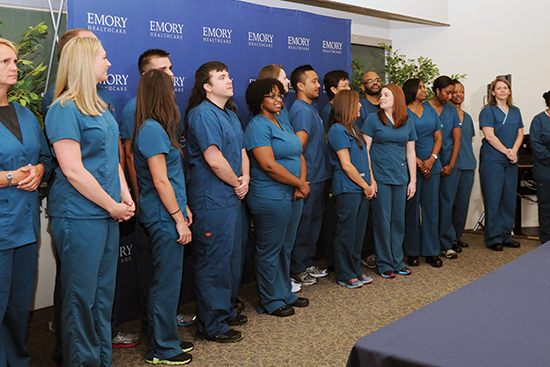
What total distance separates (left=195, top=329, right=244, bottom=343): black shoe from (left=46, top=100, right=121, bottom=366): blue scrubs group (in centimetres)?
77

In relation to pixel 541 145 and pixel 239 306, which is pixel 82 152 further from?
pixel 541 145

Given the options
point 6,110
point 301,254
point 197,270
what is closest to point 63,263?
point 6,110

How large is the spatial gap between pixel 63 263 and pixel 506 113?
13.3 feet

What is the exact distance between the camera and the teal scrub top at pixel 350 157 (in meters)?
3.53

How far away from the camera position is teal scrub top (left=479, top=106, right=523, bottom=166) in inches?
Result: 183

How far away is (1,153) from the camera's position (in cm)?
196

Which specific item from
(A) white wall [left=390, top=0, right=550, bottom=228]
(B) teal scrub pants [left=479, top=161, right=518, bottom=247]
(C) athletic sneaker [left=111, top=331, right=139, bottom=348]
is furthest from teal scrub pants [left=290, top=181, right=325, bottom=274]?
(A) white wall [left=390, top=0, right=550, bottom=228]

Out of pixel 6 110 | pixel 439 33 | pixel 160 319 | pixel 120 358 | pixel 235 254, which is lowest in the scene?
pixel 120 358

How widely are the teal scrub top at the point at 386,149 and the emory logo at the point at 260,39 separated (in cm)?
94

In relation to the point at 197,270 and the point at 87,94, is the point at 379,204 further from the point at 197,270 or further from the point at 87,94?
the point at 87,94

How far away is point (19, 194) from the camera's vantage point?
6.66 ft

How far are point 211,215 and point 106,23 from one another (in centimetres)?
125

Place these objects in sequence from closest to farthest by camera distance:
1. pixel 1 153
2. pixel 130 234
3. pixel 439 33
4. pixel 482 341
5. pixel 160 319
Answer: pixel 482 341 < pixel 1 153 < pixel 160 319 < pixel 130 234 < pixel 439 33

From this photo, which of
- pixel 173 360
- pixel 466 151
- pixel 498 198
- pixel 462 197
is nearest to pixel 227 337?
pixel 173 360
